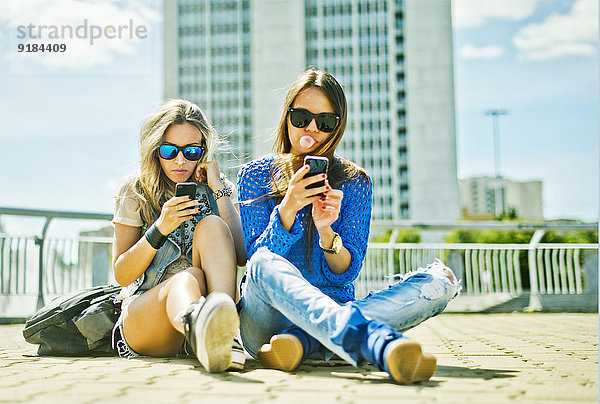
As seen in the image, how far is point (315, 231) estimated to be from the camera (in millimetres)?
3273

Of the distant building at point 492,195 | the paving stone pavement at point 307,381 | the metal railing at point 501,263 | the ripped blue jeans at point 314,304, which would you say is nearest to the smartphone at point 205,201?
the ripped blue jeans at point 314,304

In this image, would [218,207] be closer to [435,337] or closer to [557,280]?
[435,337]

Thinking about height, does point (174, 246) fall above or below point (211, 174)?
below

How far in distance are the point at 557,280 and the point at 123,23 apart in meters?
6.42

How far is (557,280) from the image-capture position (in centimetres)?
859

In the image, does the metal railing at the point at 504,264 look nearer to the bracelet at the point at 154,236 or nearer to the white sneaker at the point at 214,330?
the bracelet at the point at 154,236

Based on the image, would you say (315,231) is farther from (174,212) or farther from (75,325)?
(75,325)

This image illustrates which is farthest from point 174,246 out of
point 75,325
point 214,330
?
point 214,330

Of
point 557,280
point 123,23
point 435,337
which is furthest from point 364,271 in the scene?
point 123,23

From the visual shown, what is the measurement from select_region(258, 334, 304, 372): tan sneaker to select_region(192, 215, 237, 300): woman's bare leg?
37 cm

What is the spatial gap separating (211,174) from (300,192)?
2.54 ft

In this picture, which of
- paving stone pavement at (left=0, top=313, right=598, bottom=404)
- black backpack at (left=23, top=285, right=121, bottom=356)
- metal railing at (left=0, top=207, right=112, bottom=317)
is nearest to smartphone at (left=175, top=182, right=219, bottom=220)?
black backpack at (left=23, top=285, right=121, bottom=356)

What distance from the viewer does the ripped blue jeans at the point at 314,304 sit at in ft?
8.31

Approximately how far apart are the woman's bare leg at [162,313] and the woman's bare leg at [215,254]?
68 millimetres
